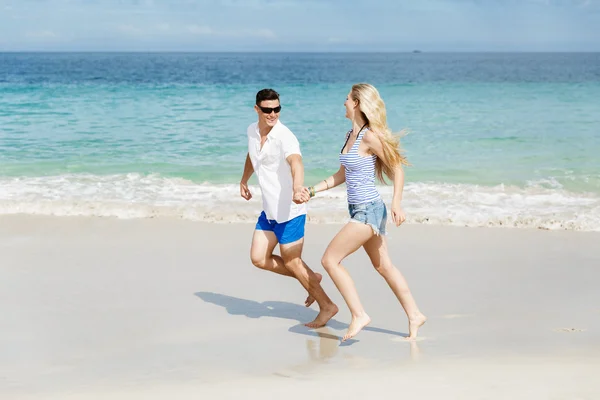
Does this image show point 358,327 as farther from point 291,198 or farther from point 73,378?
point 73,378

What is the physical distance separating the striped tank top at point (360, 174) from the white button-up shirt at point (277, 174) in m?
0.47

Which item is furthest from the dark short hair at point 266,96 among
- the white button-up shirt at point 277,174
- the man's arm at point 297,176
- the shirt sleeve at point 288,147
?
the man's arm at point 297,176

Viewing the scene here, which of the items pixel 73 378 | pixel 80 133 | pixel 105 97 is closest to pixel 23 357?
pixel 73 378

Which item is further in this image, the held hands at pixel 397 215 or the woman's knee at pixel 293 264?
the woman's knee at pixel 293 264

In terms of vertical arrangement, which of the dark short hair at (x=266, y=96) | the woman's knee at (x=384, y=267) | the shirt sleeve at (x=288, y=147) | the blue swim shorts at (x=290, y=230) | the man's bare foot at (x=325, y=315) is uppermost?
the dark short hair at (x=266, y=96)

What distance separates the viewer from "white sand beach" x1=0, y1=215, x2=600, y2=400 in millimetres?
4637

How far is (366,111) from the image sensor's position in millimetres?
5148

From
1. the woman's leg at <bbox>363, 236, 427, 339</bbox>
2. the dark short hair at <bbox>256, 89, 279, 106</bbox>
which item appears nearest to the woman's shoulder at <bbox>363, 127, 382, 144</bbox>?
the woman's leg at <bbox>363, 236, 427, 339</bbox>

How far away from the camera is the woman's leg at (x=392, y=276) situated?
5.34 meters

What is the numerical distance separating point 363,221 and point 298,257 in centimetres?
74

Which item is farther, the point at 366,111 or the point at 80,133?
the point at 80,133

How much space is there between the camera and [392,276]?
543cm

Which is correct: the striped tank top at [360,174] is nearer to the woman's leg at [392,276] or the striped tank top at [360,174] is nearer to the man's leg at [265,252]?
the woman's leg at [392,276]

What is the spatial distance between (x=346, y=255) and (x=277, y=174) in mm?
817
